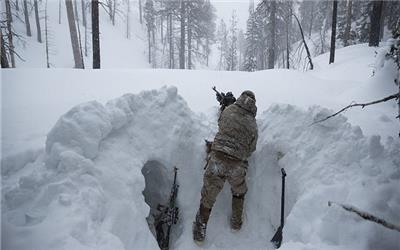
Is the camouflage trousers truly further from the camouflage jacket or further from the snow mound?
the snow mound

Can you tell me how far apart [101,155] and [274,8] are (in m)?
22.8

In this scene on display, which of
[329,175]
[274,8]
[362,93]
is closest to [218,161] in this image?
[329,175]

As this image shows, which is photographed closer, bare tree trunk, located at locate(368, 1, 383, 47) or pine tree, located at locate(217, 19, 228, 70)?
bare tree trunk, located at locate(368, 1, 383, 47)

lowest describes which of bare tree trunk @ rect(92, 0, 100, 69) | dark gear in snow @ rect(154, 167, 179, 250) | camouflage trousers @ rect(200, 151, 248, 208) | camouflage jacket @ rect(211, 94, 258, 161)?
dark gear in snow @ rect(154, 167, 179, 250)

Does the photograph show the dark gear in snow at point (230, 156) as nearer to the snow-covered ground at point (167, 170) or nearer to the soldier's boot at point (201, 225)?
the soldier's boot at point (201, 225)

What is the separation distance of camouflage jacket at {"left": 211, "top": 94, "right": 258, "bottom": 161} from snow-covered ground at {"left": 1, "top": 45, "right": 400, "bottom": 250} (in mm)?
760

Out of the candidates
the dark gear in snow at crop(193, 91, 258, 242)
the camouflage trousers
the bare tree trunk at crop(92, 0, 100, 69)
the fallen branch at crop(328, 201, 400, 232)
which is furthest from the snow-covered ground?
the bare tree trunk at crop(92, 0, 100, 69)

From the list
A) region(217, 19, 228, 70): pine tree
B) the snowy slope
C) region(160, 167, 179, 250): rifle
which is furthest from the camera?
region(217, 19, 228, 70): pine tree

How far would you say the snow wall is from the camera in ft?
11.7

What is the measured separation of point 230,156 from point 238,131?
448 mm

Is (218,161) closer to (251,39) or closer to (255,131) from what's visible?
(255,131)

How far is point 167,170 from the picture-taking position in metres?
5.93

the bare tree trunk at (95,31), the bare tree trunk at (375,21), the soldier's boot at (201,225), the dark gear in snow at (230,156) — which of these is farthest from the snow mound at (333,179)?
the bare tree trunk at (375,21)

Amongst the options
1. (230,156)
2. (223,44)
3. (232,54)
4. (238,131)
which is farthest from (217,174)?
(223,44)
